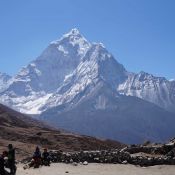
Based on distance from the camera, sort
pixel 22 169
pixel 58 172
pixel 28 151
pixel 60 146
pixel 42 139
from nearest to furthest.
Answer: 1. pixel 58 172
2. pixel 22 169
3. pixel 28 151
4. pixel 60 146
5. pixel 42 139

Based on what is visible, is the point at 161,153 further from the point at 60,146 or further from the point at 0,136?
the point at 0,136

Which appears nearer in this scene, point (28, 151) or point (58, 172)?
point (58, 172)

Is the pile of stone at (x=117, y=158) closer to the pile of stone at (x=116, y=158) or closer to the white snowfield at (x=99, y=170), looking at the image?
the pile of stone at (x=116, y=158)

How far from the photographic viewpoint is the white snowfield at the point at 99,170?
116 feet

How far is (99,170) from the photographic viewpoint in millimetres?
36500

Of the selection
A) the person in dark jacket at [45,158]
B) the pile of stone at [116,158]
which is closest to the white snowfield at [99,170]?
the person in dark jacket at [45,158]

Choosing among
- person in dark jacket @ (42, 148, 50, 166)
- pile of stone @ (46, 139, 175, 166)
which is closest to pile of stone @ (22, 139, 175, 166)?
pile of stone @ (46, 139, 175, 166)

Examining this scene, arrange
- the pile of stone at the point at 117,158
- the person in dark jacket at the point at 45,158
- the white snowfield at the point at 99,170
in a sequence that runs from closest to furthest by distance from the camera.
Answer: the white snowfield at the point at 99,170 → the pile of stone at the point at 117,158 → the person in dark jacket at the point at 45,158

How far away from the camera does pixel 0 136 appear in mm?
115625

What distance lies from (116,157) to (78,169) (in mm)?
3988

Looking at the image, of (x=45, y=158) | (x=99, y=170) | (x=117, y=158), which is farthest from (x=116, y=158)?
Result: (x=45, y=158)

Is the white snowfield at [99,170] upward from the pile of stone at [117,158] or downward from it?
downward

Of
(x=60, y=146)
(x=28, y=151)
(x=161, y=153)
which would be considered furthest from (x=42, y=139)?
(x=161, y=153)

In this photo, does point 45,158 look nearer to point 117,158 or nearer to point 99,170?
point 99,170
